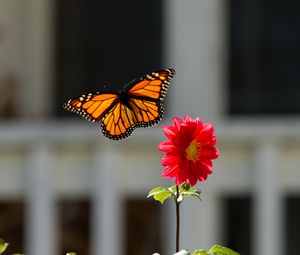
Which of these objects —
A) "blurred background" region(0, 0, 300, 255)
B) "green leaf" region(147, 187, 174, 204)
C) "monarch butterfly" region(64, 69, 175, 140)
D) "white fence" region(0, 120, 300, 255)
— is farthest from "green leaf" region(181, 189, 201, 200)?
"white fence" region(0, 120, 300, 255)

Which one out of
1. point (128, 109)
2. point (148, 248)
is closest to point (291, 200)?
point (148, 248)

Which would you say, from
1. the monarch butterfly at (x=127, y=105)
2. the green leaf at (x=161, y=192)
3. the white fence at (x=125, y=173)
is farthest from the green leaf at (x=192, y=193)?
the white fence at (x=125, y=173)

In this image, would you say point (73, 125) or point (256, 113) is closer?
point (73, 125)

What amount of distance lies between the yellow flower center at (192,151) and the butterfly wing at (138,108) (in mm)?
94

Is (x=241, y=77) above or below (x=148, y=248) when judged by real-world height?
above

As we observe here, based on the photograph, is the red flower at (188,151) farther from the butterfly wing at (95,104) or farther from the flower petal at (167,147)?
the butterfly wing at (95,104)

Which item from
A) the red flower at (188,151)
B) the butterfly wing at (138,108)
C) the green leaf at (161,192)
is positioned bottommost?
the green leaf at (161,192)

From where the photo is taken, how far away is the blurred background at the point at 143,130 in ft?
24.2

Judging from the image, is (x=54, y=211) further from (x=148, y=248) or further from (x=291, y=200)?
(x=291, y=200)

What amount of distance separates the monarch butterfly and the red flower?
0.06m

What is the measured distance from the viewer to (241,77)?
8.31 metres

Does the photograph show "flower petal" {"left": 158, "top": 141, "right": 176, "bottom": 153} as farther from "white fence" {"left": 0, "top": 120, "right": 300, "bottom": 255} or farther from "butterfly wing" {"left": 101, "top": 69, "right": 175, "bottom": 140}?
"white fence" {"left": 0, "top": 120, "right": 300, "bottom": 255}

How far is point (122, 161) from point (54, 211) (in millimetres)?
573

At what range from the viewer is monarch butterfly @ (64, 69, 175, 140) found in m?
1.84
